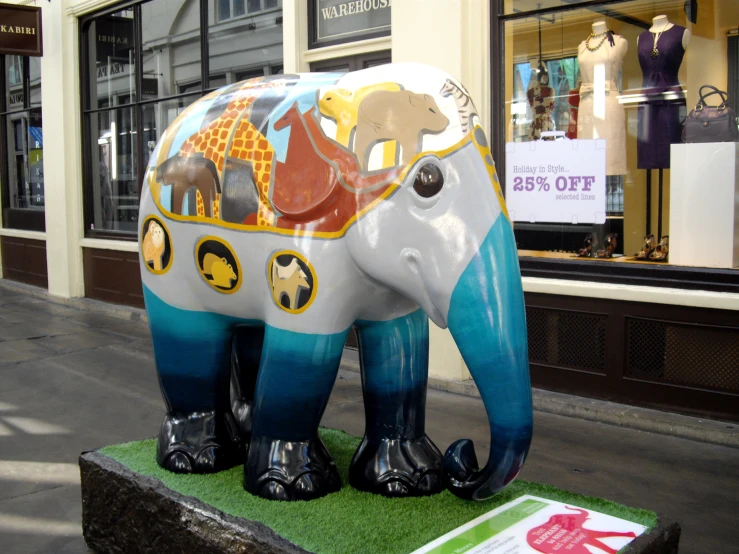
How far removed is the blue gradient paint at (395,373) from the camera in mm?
2582

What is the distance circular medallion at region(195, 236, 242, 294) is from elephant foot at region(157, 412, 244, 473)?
1.82 feet

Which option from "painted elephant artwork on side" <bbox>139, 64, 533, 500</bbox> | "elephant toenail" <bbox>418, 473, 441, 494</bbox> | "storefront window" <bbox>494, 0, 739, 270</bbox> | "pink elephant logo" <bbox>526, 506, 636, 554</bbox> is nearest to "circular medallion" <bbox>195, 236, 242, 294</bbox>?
"painted elephant artwork on side" <bbox>139, 64, 533, 500</bbox>

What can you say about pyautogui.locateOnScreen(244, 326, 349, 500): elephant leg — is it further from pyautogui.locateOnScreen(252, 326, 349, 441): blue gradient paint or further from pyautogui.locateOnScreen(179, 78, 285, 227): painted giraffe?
pyautogui.locateOnScreen(179, 78, 285, 227): painted giraffe

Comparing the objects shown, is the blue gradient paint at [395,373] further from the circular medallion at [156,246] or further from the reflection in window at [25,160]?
the reflection in window at [25,160]

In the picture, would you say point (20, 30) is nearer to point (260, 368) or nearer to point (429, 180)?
point (260, 368)

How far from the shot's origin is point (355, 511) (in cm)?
250

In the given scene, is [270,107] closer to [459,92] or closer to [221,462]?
[459,92]

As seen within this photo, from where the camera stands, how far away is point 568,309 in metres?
5.53

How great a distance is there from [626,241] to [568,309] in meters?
0.60

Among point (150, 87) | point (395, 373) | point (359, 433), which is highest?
point (150, 87)

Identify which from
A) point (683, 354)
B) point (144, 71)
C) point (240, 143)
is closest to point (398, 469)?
point (240, 143)

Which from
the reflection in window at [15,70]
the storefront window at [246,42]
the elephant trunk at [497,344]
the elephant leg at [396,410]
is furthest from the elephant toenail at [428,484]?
the reflection in window at [15,70]

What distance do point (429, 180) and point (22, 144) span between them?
11304 millimetres

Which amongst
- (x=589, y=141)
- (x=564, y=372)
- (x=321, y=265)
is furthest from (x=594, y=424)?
(x=321, y=265)
